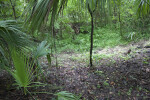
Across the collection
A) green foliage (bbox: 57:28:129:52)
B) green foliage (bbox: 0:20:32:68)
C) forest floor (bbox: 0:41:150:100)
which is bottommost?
forest floor (bbox: 0:41:150:100)

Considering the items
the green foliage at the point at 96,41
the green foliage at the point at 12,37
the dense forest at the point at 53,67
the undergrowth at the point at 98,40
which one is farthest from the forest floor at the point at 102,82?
the green foliage at the point at 96,41

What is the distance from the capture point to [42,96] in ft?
8.02

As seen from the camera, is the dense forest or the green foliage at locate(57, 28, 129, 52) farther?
the green foliage at locate(57, 28, 129, 52)

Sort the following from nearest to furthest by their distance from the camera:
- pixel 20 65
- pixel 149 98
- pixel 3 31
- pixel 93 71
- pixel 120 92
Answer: pixel 20 65 < pixel 3 31 < pixel 149 98 < pixel 120 92 < pixel 93 71

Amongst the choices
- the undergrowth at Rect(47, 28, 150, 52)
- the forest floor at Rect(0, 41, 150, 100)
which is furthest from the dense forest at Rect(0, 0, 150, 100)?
the undergrowth at Rect(47, 28, 150, 52)

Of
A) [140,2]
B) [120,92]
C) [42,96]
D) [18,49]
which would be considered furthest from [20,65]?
[140,2]

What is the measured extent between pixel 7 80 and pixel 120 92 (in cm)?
253

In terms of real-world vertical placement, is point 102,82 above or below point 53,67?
below

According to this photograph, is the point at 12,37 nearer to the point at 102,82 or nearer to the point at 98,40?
the point at 102,82

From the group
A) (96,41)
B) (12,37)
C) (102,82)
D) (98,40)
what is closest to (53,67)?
(102,82)

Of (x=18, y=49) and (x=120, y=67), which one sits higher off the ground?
(x=18, y=49)

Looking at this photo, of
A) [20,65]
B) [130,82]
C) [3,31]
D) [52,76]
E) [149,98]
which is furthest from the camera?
[52,76]

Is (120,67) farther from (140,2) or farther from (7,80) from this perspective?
(7,80)

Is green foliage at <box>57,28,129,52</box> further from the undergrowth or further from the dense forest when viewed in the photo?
the dense forest
